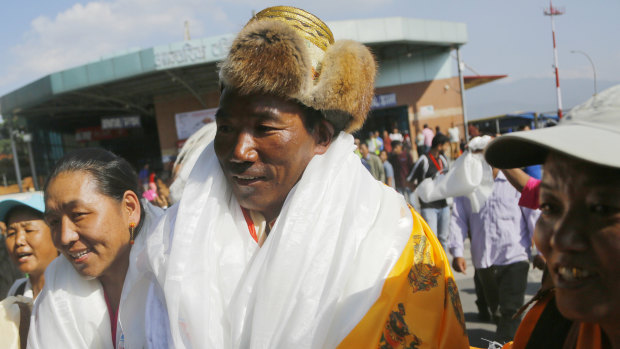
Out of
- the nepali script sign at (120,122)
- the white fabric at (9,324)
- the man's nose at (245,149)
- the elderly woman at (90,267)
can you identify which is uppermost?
the nepali script sign at (120,122)

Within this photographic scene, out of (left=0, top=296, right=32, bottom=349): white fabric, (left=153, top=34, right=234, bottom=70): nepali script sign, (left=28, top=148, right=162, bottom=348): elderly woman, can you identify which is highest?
(left=153, top=34, right=234, bottom=70): nepali script sign

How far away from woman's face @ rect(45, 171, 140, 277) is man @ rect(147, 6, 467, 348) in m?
0.31

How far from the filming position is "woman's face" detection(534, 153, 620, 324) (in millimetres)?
826

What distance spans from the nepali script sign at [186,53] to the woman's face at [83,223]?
14.3 metres

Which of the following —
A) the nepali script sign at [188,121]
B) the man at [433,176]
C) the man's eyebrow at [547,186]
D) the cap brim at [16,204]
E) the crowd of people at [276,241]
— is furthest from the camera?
the nepali script sign at [188,121]

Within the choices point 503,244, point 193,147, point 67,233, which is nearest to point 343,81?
point 67,233

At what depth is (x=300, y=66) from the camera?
4.50 ft

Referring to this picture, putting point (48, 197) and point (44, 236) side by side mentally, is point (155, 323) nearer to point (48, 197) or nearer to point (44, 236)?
point (48, 197)

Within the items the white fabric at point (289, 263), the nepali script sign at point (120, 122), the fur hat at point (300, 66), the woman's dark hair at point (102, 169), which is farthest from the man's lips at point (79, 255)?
the nepali script sign at point (120, 122)

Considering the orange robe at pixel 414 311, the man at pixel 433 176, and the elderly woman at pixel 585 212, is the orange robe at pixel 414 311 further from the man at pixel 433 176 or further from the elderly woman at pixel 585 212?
the man at pixel 433 176

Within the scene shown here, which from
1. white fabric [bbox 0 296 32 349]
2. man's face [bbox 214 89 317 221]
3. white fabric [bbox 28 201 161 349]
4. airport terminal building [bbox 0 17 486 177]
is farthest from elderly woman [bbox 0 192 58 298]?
airport terminal building [bbox 0 17 486 177]

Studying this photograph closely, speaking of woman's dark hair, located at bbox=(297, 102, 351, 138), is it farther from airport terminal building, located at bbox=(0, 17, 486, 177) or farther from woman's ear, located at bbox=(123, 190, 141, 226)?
airport terminal building, located at bbox=(0, 17, 486, 177)

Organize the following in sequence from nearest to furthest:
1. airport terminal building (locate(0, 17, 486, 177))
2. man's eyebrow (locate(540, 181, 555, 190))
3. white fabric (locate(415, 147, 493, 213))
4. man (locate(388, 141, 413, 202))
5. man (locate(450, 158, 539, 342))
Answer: man's eyebrow (locate(540, 181, 555, 190)), man (locate(450, 158, 539, 342)), white fabric (locate(415, 147, 493, 213)), man (locate(388, 141, 413, 202)), airport terminal building (locate(0, 17, 486, 177))

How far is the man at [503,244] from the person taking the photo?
3920 millimetres
